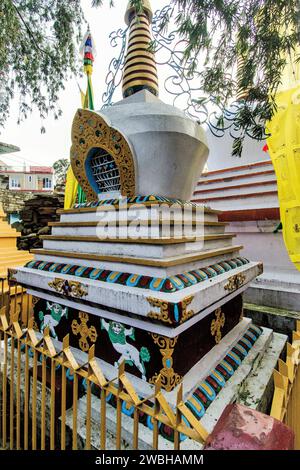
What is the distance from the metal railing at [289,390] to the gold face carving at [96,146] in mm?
1792

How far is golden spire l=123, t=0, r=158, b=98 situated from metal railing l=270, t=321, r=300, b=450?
9.15ft

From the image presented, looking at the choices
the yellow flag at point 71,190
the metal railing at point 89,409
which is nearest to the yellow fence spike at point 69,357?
the metal railing at point 89,409

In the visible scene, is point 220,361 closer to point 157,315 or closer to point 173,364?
point 173,364

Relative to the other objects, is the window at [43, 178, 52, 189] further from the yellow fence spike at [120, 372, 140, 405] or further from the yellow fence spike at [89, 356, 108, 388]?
the yellow fence spike at [120, 372, 140, 405]

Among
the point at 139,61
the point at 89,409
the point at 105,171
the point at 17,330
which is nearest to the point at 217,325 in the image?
the point at 89,409

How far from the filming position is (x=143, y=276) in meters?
1.83

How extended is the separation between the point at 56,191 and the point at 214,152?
8.81 metres

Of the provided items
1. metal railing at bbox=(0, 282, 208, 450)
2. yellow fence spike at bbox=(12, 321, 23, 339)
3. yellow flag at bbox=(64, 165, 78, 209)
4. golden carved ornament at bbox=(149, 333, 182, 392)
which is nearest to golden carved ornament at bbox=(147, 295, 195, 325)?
golden carved ornament at bbox=(149, 333, 182, 392)

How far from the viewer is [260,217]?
14.9 ft

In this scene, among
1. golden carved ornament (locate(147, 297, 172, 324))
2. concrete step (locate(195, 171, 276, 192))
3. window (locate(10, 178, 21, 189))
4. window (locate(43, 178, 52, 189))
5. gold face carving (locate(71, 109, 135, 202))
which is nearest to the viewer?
golden carved ornament (locate(147, 297, 172, 324))

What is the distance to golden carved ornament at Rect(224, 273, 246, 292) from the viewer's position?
2.17 m

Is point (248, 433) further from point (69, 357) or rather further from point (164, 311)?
point (69, 357)

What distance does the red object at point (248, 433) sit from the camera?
94cm

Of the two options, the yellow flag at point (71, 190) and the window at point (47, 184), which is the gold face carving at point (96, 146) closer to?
the yellow flag at point (71, 190)
